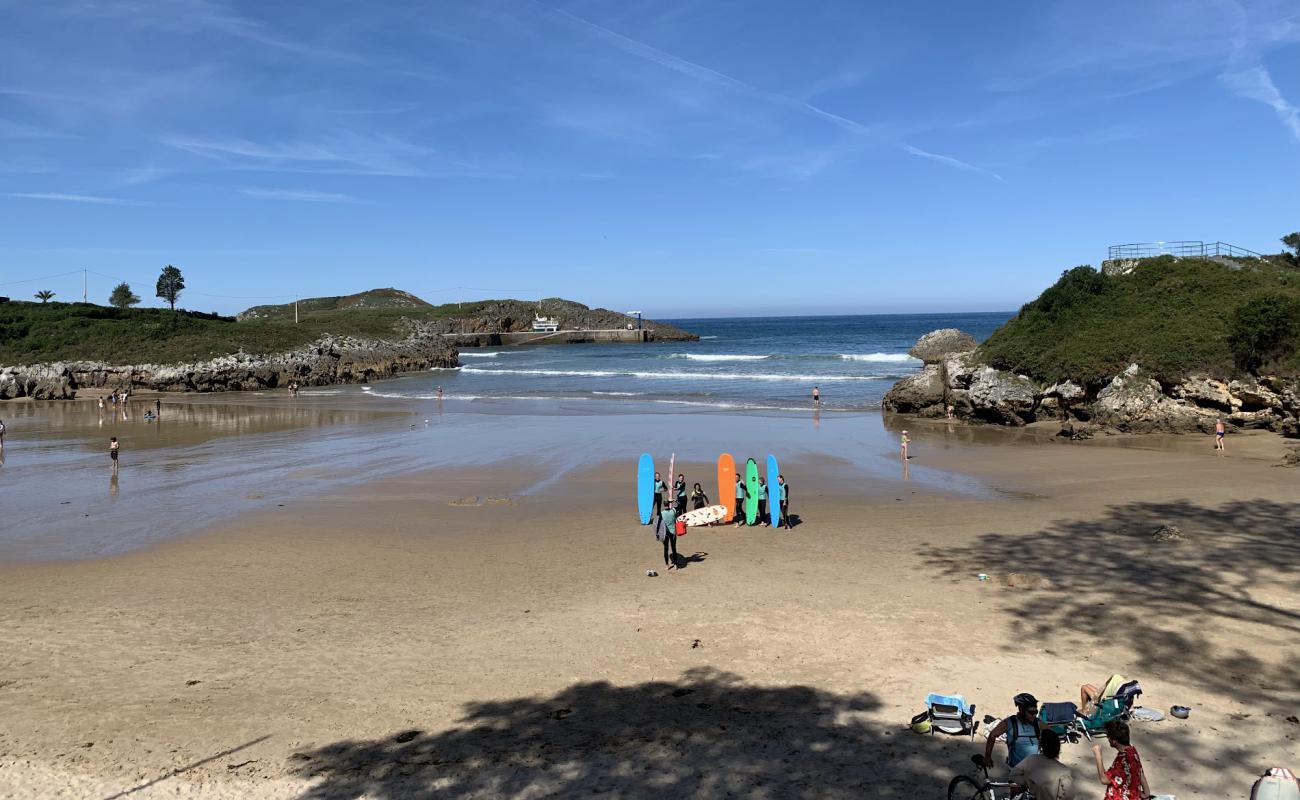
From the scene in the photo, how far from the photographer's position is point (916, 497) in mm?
20266

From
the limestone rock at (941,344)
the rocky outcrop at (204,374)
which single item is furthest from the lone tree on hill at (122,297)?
the limestone rock at (941,344)

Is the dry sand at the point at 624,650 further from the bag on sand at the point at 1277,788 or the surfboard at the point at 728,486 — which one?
the bag on sand at the point at 1277,788

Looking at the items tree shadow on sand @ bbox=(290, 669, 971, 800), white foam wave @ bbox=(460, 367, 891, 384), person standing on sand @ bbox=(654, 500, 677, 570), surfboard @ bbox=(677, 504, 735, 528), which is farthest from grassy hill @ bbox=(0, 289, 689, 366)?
tree shadow on sand @ bbox=(290, 669, 971, 800)

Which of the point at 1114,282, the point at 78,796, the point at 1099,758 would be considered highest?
the point at 1114,282

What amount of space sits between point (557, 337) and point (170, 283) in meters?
58.0

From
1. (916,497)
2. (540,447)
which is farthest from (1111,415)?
(540,447)

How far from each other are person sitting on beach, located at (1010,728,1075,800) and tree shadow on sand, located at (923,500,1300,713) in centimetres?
372

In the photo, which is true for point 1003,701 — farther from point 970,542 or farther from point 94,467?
point 94,467

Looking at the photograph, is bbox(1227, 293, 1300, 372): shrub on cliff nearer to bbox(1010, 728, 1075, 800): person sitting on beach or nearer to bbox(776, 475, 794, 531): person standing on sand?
bbox(776, 475, 794, 531): person standing on sand

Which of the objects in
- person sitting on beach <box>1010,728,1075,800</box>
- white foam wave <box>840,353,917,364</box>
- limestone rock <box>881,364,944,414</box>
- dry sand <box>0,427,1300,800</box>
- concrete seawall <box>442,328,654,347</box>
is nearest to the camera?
person sitting on beach <box>1010,728,1075,800</box>

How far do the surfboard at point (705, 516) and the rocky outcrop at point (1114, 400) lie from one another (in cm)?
1811

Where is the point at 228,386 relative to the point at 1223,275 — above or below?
below

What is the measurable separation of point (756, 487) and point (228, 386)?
55.3m

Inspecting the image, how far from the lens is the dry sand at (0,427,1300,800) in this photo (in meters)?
7.55
